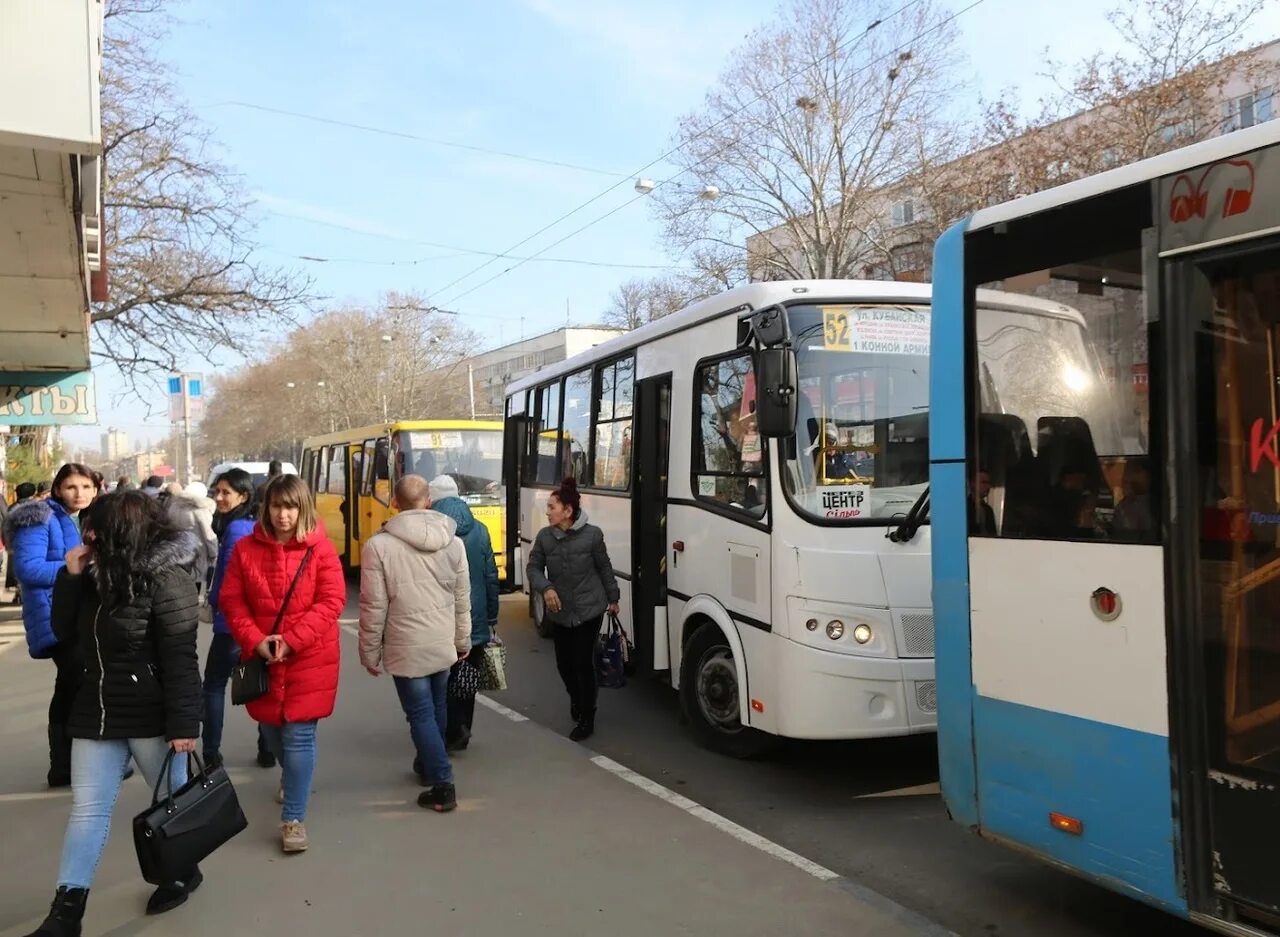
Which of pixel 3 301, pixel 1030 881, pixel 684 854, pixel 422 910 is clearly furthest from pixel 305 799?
pixel 3 301

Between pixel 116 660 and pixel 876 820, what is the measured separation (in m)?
3.68

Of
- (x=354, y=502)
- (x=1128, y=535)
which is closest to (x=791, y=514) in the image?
(x=1128, y=535)

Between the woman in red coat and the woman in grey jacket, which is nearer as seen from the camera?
the woman in red coat

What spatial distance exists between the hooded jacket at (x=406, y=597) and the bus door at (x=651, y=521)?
2045 mm

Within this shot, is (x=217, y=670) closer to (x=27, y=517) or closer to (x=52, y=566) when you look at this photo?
(x=52, y=566)

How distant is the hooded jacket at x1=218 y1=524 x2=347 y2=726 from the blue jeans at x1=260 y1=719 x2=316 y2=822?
0.22 ft

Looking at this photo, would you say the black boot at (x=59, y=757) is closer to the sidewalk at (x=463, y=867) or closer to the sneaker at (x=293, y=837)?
the sidewalk at (x=463, y=867)

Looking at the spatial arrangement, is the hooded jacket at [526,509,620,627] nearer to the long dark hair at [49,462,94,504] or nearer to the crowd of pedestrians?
the crowd of pedestrians

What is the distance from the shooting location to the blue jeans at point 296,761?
450 cm

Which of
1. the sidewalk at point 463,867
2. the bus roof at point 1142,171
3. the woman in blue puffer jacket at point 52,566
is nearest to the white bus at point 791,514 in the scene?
the sidewalk at point 463,867

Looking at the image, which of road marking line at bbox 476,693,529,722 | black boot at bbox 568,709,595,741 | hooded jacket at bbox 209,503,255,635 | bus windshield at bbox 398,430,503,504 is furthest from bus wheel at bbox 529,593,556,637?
hooded jacket at bbox 209,503,255,635

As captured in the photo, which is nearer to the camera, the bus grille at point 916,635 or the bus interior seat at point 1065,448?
the bus interior seat at point 1065,448

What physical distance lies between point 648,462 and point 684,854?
10.4ft

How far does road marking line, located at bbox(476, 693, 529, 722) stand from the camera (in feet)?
23.8
